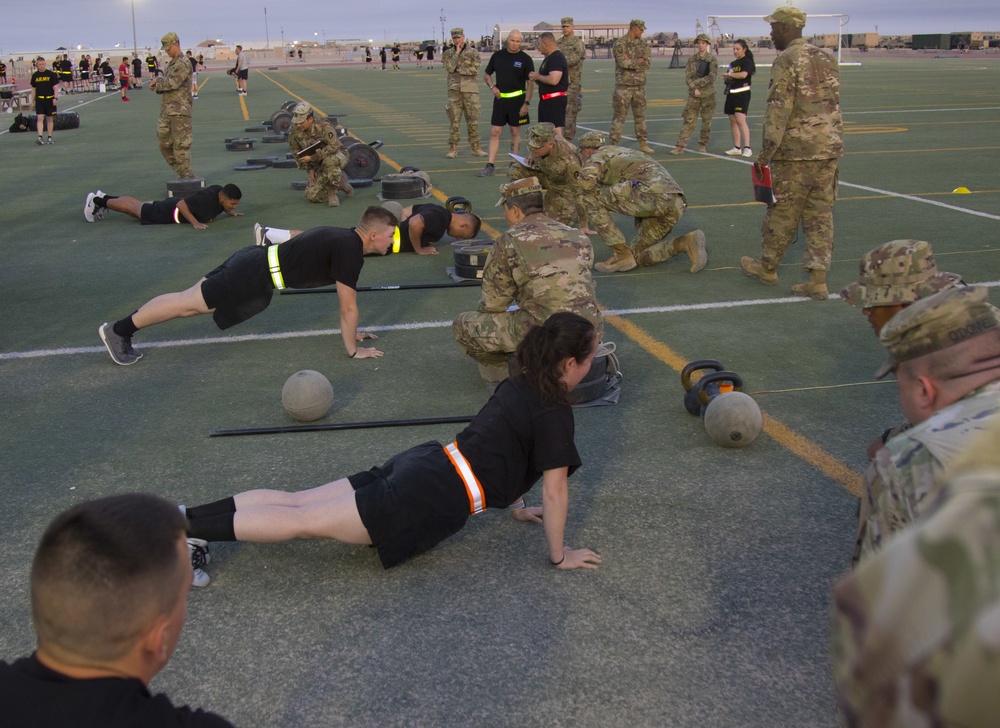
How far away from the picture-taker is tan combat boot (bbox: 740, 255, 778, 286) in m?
8.68

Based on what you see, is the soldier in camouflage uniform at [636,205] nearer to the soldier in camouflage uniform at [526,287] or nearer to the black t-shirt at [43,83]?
the soldier in camouflage uniform at [526,287]

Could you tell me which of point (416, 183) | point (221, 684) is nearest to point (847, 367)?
point (221, 684)

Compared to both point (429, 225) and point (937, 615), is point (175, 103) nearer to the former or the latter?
point (429, 225)

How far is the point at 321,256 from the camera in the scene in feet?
22.3

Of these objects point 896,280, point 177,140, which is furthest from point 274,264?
point 177,140

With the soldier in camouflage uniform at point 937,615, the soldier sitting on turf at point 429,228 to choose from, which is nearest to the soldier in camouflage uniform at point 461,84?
the soldier sitting on turf at point 429,228

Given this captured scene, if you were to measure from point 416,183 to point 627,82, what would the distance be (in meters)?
6.15

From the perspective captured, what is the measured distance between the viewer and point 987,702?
92 centimetres

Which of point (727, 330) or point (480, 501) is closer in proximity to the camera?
point (480, 501)

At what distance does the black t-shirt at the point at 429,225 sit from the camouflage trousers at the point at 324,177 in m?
3.25

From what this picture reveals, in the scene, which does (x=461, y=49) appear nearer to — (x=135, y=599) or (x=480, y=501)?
(x=480, y=501)

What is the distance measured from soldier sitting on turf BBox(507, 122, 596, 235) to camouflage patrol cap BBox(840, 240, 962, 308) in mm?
5304

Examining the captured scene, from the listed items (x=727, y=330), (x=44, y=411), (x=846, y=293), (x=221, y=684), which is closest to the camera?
(x=221, y=684)

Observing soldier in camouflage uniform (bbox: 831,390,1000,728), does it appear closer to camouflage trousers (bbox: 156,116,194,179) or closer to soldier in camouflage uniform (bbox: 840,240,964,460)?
Answer: soldier in camouflage uniform (bbox: 840,240,964,460)
